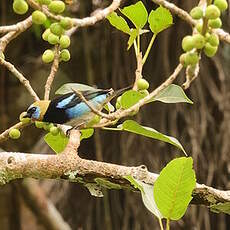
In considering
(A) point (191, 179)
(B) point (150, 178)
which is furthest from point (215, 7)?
(B) point (150, 178)

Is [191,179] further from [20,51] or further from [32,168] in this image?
[20,51]

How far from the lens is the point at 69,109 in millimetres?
820

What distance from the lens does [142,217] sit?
5.84ft

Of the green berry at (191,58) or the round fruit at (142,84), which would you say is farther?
the round fruit at (142,84)

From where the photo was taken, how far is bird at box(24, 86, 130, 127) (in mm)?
788

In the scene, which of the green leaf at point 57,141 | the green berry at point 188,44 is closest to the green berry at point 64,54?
the green leaf at point 57,141

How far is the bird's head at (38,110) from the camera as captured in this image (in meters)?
0.79

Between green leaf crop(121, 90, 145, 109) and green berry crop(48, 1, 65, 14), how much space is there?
13 centimetres

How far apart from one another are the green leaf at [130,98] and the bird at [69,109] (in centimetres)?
8

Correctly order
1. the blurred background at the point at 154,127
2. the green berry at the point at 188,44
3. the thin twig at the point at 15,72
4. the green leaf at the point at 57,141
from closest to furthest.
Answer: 1. the green berry at the point at 188,44
2. the thin twig at the point at 15,72
3. the green leaf at the point at 57,141
4. the blurred background at the point at 154,127

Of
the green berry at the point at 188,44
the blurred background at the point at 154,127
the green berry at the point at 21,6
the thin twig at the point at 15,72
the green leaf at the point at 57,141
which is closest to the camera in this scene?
the green berry at the point at 188,44

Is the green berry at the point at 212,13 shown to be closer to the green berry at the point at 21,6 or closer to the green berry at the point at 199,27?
the green berry at the point at 199,27

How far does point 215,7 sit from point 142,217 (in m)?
1.30

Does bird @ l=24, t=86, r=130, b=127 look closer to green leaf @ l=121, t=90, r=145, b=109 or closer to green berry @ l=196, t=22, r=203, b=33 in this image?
green leaf @ l=121, t=90, r=145, b=109
